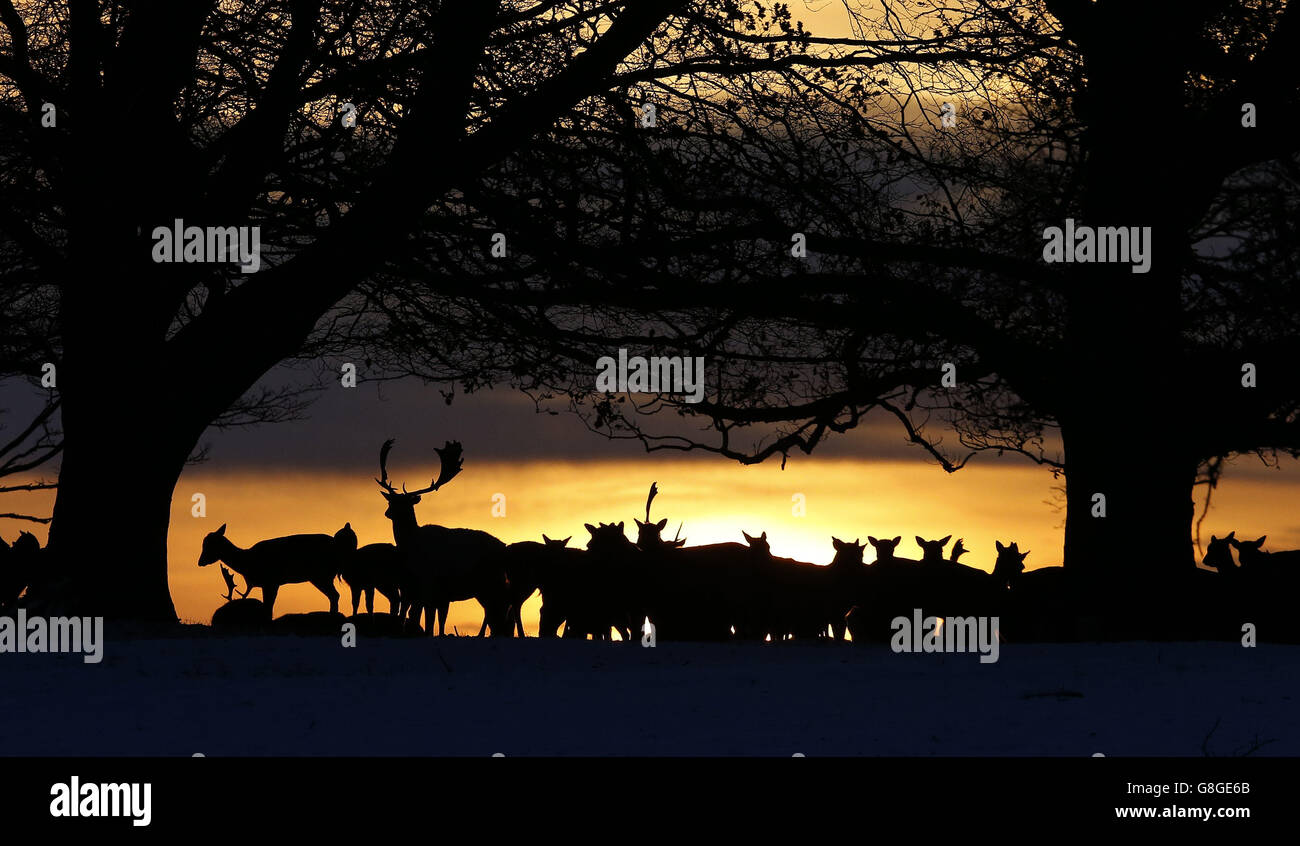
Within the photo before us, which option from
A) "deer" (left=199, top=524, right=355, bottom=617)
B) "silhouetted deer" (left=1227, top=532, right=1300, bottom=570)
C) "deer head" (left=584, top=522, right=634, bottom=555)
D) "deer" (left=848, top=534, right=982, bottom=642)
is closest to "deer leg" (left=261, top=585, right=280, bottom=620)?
"deer" (left=199, top=524, right=355, bottom=617)

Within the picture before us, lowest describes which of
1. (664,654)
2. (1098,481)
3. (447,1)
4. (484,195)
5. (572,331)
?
(664,654)

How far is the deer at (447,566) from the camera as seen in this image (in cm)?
1528

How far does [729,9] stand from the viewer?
1473 centimetres

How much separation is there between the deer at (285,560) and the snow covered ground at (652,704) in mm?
7764

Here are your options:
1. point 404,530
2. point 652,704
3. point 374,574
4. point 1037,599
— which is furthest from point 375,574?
point 652,704

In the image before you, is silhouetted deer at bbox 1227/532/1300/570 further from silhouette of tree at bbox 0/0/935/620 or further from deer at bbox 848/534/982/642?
silhouette of tree at bbox 0/0/935/620

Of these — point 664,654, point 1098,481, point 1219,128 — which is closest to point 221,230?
point 664,654

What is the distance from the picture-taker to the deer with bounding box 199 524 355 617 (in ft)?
58.7

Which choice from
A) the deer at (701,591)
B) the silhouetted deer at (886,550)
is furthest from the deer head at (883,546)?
the deer at (701,591)

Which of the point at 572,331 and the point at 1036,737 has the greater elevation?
the point at 572,331

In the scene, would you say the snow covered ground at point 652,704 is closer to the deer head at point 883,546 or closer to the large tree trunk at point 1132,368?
the large tree trunk at point 1132,368

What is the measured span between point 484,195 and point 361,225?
2320 millimetres
